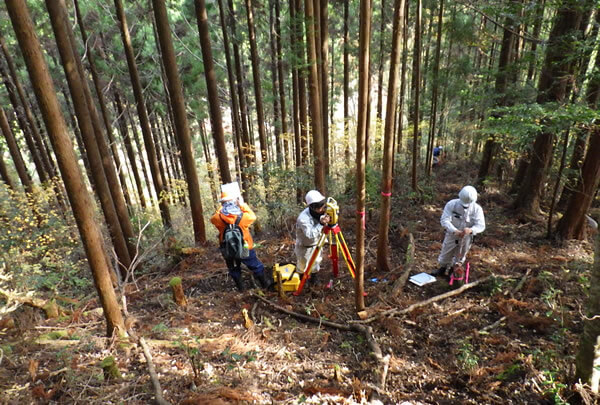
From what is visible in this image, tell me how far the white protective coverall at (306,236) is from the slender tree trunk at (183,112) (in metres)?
4.18

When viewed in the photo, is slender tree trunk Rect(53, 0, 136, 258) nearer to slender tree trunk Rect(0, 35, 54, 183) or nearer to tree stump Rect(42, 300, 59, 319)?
tree stump Rect(42, 300, 59, 319)

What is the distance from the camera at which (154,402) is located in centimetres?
309

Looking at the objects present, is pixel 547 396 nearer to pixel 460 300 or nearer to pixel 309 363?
pixel 460 300

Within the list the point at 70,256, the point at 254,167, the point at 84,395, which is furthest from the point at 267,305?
the point at 70,256

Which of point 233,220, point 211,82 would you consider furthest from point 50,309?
point 211,82

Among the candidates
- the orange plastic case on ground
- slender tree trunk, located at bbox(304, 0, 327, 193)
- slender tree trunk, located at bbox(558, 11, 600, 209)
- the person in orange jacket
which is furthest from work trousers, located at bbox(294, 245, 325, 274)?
slender tree trunk, located at bbox(558, 11, 600, 209)

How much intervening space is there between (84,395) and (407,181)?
38.9 feet

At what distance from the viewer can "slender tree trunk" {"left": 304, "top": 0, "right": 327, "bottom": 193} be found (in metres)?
5.65

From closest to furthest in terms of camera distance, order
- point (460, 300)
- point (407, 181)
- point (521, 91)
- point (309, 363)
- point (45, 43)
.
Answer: point (309, 363), point (460, 300), point (521, 91), point (45, 43), point (407, 181)

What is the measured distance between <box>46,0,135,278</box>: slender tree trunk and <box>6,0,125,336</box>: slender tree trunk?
148 centimetres

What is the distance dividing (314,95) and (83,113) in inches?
203

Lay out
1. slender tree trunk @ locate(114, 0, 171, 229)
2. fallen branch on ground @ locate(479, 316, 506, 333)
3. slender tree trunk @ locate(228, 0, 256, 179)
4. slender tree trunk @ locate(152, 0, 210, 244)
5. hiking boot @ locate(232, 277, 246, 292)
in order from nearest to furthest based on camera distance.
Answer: fallen branch on ground @ locate(479, 316, 506, 333)
hiking boot @ locate(232, 277, 246, 292)
slender tree trunk @ locate(152, 0, 210, 244)
slender tree trunk @ locate(114, 0, 171, 229)
slender tree trunk @ locate(228, 0, 256, 179)

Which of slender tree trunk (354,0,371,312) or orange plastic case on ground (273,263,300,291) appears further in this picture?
orange plastic case on ground (273,263,300,291)

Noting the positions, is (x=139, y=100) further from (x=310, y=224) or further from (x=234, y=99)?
(x=310, y=224)
